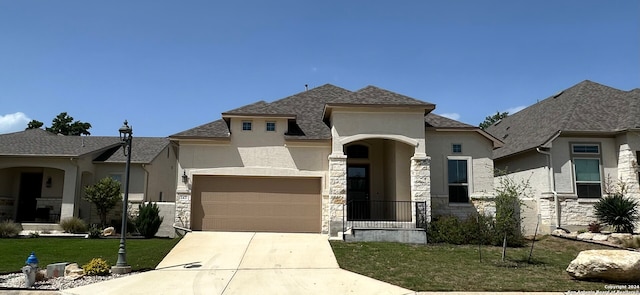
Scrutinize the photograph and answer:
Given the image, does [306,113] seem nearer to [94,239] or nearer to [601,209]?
[94,239]

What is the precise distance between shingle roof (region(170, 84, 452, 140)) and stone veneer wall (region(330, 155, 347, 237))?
1.85 m

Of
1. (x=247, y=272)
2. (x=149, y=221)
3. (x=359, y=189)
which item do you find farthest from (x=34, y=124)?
(x=247, y=272)

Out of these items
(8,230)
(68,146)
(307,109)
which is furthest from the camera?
(68,146)

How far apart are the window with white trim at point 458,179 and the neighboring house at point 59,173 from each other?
14.8 metres

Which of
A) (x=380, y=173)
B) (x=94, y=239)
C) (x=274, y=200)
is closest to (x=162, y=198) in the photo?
(x=94, y=239)

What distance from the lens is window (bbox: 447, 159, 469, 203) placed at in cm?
1848

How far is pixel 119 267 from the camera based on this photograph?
11.2 metres

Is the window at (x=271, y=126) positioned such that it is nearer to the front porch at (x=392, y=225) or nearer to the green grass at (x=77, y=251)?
the front porch at (x=392, y=225)

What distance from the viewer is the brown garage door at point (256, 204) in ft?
59.6

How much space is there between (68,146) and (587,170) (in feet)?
78.9

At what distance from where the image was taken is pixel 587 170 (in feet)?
62.6

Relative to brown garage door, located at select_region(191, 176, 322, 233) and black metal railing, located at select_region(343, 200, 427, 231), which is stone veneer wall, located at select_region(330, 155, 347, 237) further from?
brown garage door, located at select_region(191, 176, 322, 233)

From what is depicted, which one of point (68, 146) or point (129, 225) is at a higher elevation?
point (68, 146)

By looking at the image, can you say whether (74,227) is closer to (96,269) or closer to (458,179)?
(96,269)
